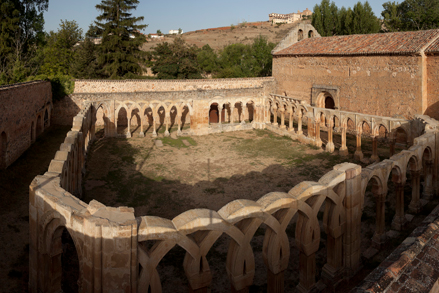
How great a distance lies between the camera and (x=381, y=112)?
2245 cm

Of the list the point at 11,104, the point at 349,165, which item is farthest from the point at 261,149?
the point at 11,104

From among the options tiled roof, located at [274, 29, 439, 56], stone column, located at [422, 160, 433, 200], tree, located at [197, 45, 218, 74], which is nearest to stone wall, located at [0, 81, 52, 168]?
stone column, located at [422, 160, 433, 200]

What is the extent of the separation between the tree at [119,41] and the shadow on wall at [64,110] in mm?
10378

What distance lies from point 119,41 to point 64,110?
13823mm

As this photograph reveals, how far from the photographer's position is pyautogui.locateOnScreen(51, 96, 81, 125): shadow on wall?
26.8m

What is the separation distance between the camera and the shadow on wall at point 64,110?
26797 mm

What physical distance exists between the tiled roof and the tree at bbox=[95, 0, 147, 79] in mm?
17409

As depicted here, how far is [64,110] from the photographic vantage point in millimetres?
26859

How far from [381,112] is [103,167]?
17.6 metres

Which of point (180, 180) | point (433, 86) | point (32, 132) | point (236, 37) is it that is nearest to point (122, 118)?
point (32, 132)

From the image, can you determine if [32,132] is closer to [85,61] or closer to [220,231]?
[220,231]

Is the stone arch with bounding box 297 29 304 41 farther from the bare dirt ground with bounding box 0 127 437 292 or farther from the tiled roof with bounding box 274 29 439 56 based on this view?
the bare dirt ground with bounding box 0 127 437 292


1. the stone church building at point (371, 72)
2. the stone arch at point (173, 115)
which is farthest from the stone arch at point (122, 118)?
the stone church building at point (371, 72)

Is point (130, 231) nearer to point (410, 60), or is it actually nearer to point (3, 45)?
point (410, 60)
